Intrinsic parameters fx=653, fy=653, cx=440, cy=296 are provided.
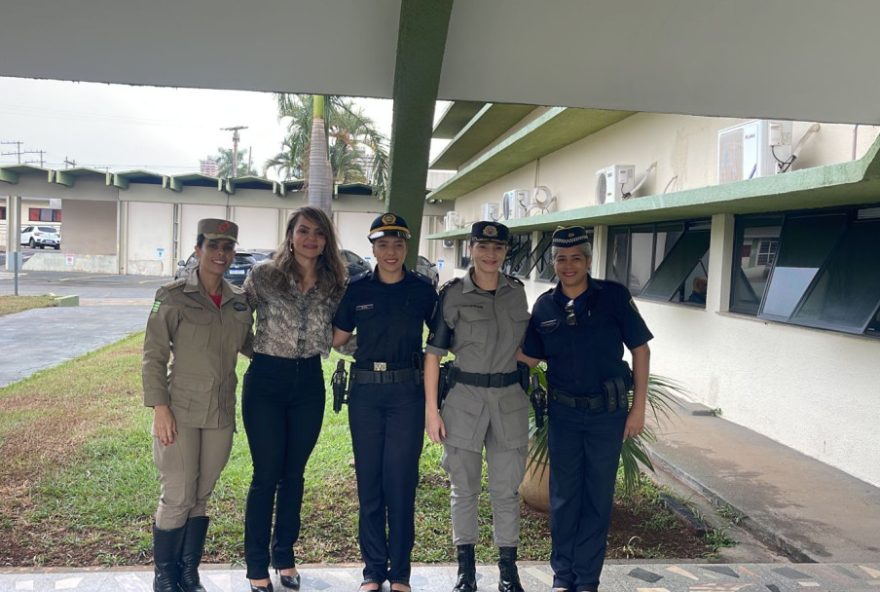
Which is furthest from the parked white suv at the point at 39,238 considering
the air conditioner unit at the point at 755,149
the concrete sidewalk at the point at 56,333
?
the air conditioner unit at the point at 755,149

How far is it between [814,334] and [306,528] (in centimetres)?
497

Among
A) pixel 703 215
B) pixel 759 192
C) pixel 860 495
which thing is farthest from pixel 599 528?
pixel 703 215

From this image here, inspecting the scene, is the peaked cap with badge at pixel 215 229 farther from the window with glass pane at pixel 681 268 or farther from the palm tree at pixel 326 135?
the window with glass pane at pixel 681 268

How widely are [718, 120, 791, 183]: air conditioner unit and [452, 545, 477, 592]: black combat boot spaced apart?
196 inches

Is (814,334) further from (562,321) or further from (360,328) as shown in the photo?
(360,328)

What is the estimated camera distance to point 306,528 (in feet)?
14.1

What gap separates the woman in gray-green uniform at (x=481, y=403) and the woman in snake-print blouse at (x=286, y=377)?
0.59 meters

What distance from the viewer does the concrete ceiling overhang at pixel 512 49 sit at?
3039 mm

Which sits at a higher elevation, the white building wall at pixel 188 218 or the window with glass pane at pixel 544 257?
the white building wall at pixel 188 218

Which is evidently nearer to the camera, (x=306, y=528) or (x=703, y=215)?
(x=306, y=528)

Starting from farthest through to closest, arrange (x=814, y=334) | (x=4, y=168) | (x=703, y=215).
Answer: (x=4, y=168) < (x=703, y=215) < (x=814, y=334)

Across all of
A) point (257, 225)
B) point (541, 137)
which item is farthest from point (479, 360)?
point (257, 225)

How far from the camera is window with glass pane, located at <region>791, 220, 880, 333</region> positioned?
5.74m

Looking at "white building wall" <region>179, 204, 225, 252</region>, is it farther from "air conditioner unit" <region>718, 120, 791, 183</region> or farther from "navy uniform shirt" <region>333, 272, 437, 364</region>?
"navy uniform shirt" <region>333, 272, 437, 364</region>
